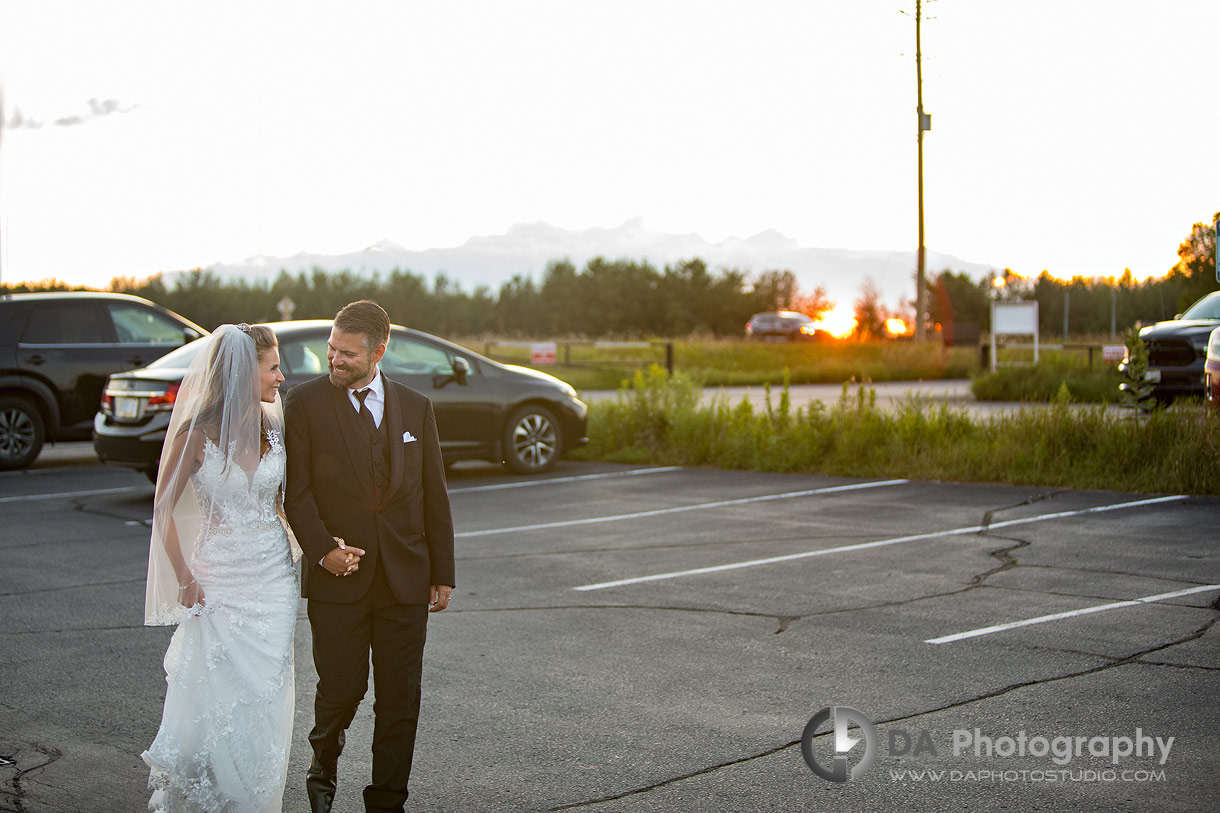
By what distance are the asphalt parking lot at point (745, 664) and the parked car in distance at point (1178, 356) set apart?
312 inches

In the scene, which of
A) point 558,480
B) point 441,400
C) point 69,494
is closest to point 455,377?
point 441,400

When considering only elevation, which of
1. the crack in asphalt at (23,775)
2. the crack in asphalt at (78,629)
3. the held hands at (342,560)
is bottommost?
the crack in asphalt at (23,775)

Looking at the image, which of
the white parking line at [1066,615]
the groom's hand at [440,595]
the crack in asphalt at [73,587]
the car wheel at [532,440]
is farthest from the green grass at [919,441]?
the groom's hand at [440,595]

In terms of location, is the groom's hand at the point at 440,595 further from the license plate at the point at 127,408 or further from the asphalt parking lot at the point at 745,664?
the license plate at the point at 127,408

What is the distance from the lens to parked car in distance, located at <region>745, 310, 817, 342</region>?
5388 cm

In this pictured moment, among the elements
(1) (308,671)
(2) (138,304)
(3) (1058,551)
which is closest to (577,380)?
(2) (138,304)

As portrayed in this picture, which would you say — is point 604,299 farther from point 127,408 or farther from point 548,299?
point 127,408

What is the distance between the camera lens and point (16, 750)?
Result: 4.77 m

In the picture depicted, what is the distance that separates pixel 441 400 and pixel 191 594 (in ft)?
29.6

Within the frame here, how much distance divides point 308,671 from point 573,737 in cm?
169

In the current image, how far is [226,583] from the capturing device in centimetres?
392

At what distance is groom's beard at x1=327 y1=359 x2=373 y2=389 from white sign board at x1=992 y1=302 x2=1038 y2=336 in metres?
24.5

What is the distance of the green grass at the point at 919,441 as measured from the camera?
1182 centimetres

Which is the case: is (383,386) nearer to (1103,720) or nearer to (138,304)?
(1103,720)
